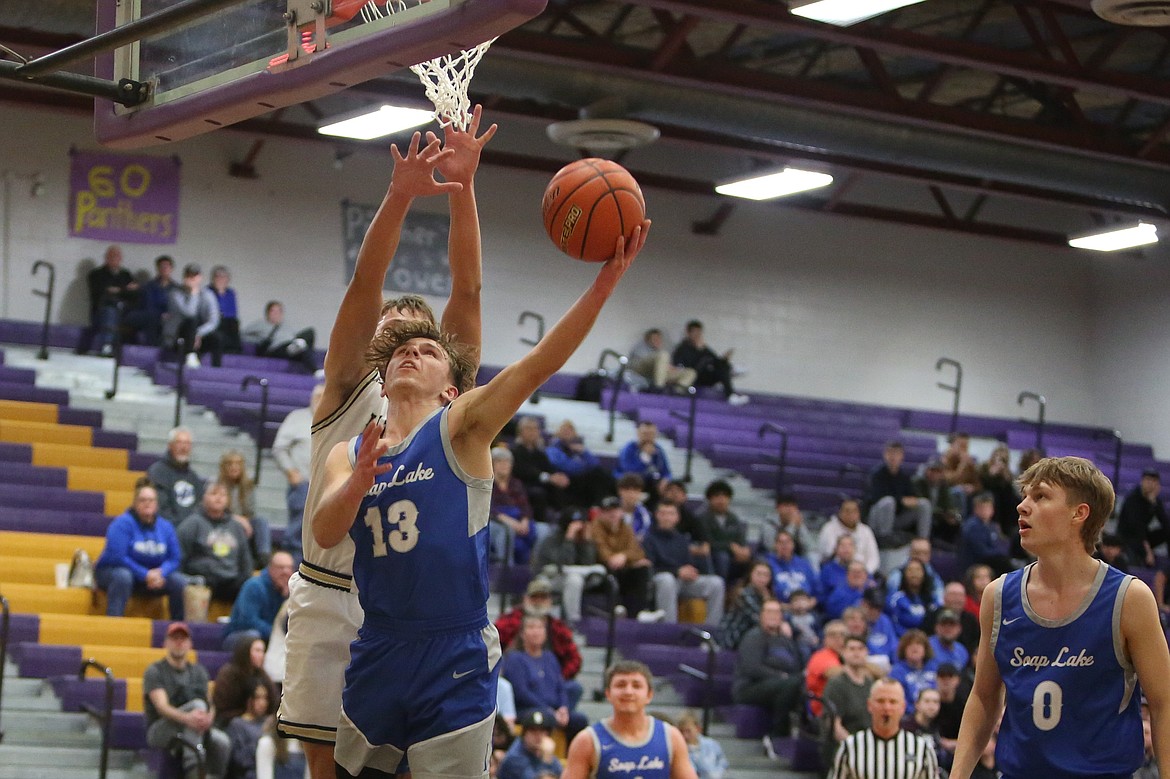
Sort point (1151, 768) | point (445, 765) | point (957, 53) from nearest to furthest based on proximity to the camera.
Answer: point (445, 765) → point (1151, 768) → point (957, 53)

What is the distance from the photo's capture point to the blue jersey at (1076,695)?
→ 14.9 feet

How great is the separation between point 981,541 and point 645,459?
346 cm

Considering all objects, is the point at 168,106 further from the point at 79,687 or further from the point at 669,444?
the point at 669,444

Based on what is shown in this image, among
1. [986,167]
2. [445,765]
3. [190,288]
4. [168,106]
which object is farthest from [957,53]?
[445,765]

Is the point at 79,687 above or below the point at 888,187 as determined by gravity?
below

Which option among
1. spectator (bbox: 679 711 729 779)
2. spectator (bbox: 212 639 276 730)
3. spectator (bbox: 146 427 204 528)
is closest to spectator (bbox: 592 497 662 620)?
spectator (bbox: 679 711 729 779)

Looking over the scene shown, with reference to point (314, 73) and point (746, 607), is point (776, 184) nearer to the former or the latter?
point (746, 607)

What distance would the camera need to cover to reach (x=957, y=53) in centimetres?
1411

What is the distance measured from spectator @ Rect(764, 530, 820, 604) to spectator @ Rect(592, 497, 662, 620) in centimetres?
121

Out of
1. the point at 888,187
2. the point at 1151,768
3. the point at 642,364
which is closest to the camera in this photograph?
the point at 1151,768

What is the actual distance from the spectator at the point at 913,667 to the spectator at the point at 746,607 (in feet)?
4.25

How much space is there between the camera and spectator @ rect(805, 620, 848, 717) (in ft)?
40.6

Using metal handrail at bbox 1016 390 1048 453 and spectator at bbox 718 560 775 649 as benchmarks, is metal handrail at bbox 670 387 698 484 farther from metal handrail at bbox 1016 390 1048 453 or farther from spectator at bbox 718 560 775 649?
metal handrail at bbox 1016 390 1048 453

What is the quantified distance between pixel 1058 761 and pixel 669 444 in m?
→ 13.8
